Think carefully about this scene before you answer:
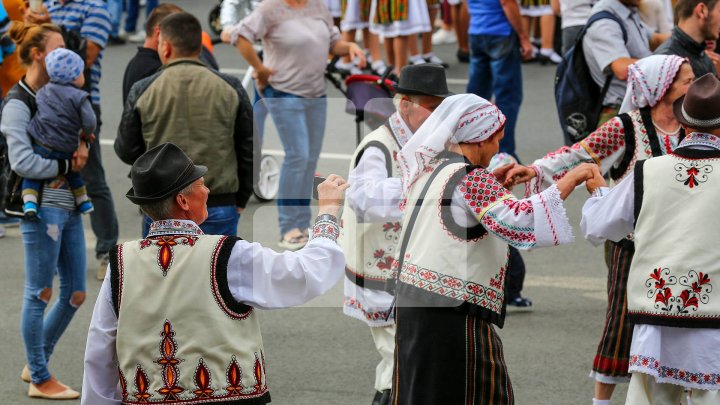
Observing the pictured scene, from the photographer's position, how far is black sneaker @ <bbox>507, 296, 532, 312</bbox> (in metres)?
7.57

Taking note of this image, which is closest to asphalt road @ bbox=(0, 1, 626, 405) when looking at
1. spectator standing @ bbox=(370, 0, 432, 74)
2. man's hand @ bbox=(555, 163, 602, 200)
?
man's hand @ bbox=(555, 163, 602, 200)

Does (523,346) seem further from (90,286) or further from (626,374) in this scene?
(90,286)

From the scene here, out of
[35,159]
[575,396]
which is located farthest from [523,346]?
[35,159]

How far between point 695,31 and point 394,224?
2.26m

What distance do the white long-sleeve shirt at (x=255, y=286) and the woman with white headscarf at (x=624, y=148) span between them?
5.60ft

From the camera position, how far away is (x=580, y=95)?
702cm

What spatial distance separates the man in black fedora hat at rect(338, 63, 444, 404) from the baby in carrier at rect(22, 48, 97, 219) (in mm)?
1543

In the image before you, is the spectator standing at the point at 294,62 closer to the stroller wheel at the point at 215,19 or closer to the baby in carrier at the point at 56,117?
the baby in carrier at the point at 56,117

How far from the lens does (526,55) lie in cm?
1047

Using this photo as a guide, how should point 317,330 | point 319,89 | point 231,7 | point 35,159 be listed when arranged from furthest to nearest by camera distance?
point 231,7
point 319,89
point 317,330
point 35,159

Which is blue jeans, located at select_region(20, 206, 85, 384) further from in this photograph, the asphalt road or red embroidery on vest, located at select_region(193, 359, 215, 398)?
red embroidery on vest, located at select_region(193, 359, 215, 398)

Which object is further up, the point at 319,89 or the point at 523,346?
the point at 319,89

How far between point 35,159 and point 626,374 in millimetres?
3143

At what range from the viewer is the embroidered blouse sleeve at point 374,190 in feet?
17.4
